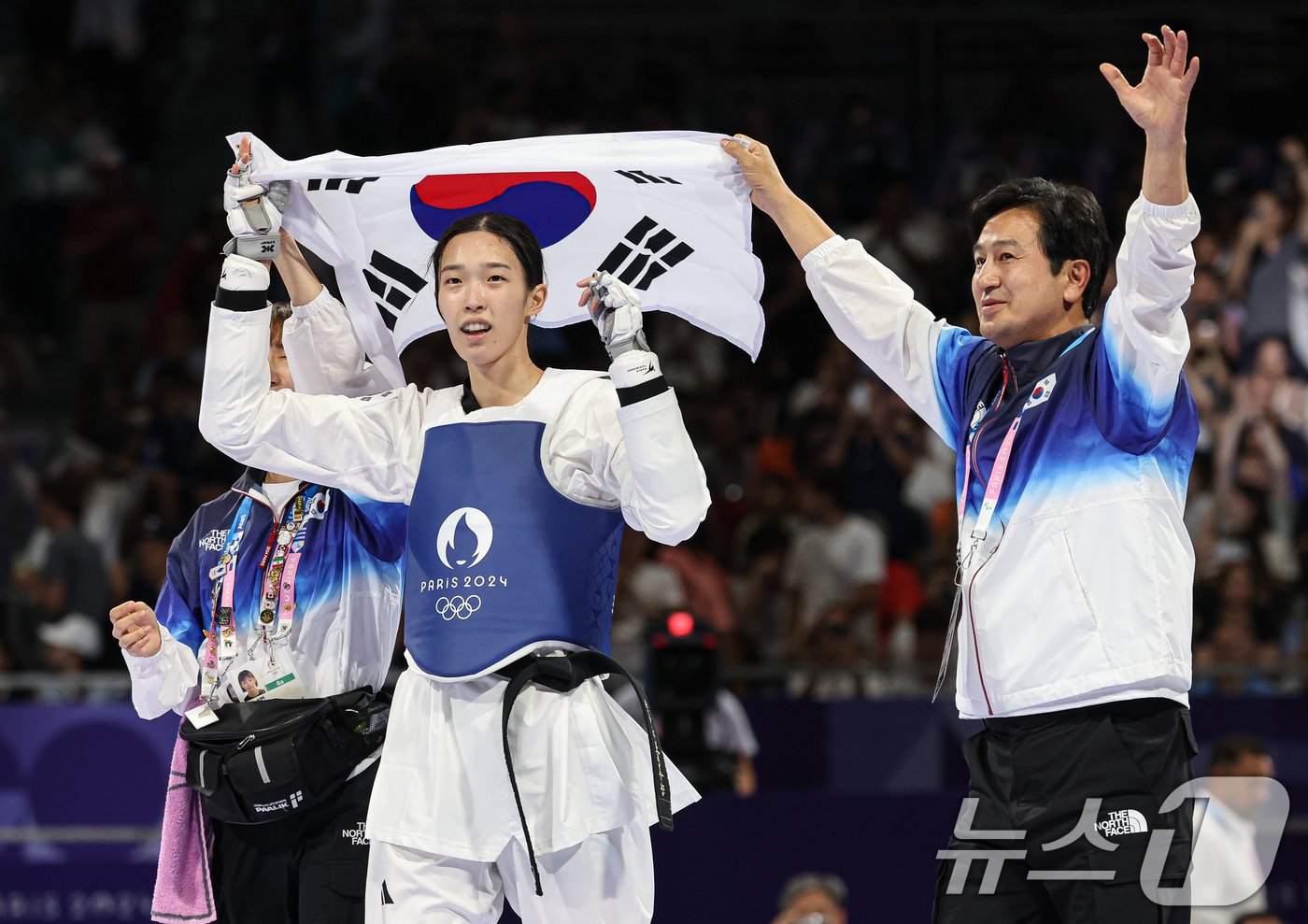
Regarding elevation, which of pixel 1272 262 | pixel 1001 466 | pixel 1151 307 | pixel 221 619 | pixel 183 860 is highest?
pixel 1272 262

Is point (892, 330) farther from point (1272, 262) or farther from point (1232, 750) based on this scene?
point (1272, 262)

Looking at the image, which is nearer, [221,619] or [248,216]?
[248,216]

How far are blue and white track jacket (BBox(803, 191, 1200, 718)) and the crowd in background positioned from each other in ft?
13.3

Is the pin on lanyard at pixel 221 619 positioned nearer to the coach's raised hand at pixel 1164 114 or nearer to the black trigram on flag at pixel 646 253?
the black trigram on flag at pixel 646 253

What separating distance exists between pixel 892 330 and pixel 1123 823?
1.30 metres

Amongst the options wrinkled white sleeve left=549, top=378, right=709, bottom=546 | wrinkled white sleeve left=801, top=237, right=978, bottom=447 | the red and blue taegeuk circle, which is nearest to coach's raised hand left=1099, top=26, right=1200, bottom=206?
wrinkled white sleeve left=801, top=237, right=978, bottom=447

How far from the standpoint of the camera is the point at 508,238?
418 centimetres

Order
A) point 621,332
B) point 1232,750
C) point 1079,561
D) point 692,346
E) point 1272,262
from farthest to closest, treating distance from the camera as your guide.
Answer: point 692,346 < point 1272,262 < point 1232,750 < point 621,332 < point 1079,561

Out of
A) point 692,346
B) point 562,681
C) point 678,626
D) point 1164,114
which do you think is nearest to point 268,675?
point 562,681

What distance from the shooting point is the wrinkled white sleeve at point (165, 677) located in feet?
14.4

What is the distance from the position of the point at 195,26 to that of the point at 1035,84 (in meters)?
7.12

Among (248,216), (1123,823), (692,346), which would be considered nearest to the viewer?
(1123,823)

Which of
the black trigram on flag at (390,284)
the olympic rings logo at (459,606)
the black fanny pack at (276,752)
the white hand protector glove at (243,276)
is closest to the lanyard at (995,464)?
the olympic rings logo at (459,606)

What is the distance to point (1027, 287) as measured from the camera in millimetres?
3941
